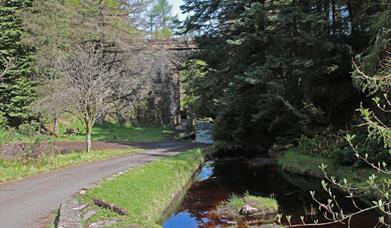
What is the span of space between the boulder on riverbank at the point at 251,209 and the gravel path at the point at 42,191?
14.5 ft

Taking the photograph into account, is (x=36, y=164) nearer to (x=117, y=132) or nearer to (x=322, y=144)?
(x=322, y=144)

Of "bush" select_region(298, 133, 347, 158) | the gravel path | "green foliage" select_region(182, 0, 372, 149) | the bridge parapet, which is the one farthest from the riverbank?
the bridge parapet

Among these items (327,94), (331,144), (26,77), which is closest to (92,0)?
(26,77)

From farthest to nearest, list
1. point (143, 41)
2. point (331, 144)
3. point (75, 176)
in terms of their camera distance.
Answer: point (143, 41), point (331, 144), point (75, 176)

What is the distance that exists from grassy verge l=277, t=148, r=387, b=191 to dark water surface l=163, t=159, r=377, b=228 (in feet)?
1.56

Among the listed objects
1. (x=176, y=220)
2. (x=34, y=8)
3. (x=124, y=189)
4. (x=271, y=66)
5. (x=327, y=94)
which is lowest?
(x=176, y=220)

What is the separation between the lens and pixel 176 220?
1227 cm

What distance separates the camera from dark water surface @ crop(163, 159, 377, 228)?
1199cm

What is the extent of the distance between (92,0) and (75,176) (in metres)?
23.7

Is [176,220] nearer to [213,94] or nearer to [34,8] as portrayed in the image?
[213,94]

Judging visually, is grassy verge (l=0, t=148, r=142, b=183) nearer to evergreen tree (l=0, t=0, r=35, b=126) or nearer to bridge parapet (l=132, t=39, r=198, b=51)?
evergreen tree (l=0, t=0, r=35, b=126)

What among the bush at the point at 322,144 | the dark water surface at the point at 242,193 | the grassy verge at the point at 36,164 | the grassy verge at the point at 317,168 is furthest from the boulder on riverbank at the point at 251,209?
the grassy verge at the point at 36,164

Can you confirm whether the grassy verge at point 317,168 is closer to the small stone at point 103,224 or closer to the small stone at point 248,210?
the small stone at point 248,210

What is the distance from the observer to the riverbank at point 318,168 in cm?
1505
